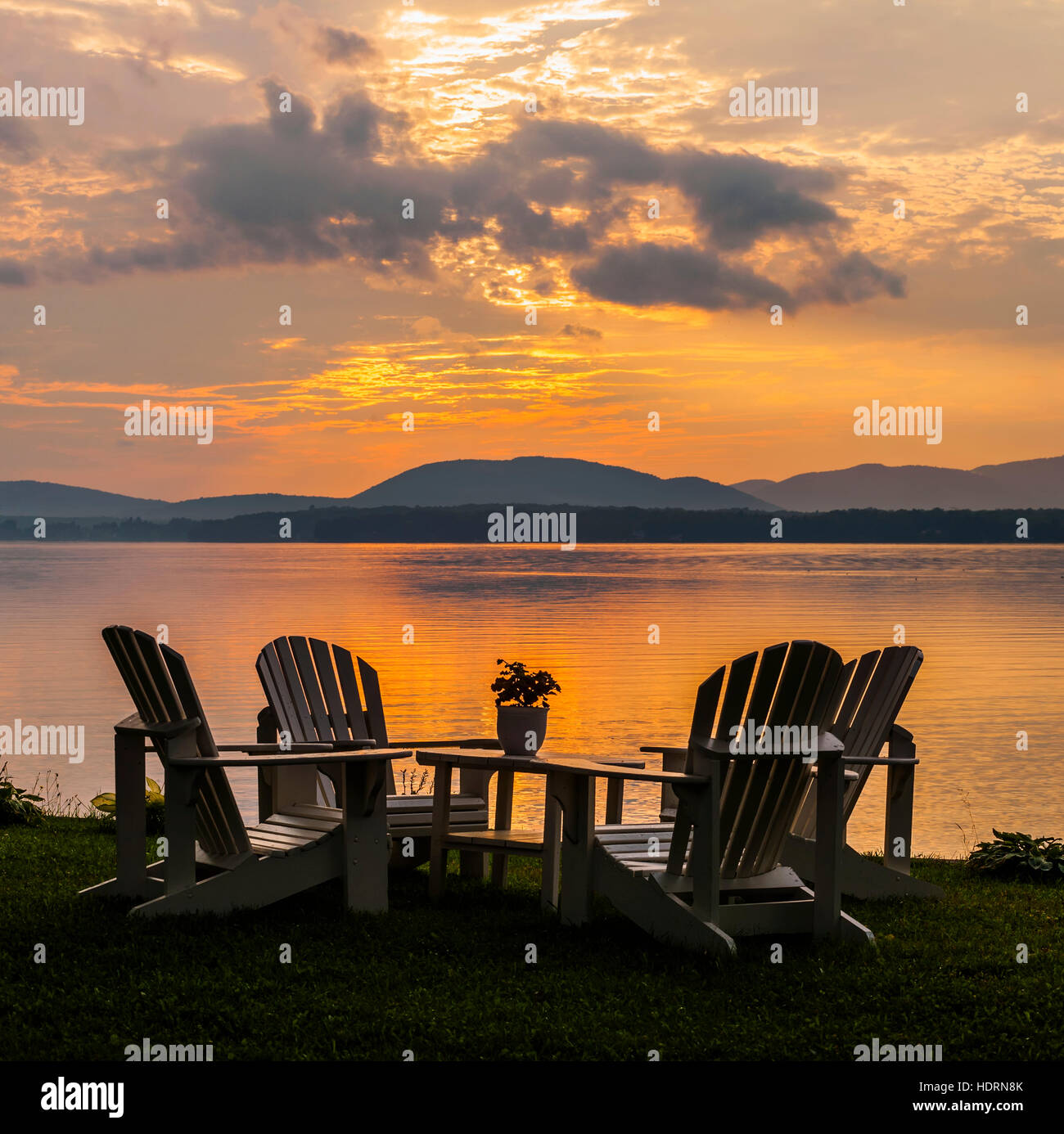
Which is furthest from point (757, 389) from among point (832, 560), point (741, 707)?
point (832, 560)

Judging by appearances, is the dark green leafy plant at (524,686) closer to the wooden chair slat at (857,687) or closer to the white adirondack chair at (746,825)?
the white adirondack chair at (746,825)

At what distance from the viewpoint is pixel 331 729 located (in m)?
6.34

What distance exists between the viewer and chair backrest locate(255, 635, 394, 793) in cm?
620

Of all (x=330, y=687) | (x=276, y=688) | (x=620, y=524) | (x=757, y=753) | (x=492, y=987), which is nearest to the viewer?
(x=492, y=987)

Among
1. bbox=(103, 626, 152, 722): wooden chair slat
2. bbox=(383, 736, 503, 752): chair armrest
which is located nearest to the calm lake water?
bbox=(383, 736, 503, 752): chair armrest

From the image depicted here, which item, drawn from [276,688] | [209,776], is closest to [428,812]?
[276,688]

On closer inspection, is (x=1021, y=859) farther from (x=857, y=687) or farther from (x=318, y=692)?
(x=318, y=692)

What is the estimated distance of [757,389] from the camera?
71.7 feet

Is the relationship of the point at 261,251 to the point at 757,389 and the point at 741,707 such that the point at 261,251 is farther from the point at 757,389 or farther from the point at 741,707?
the point at 741,707

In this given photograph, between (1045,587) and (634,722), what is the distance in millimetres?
34562

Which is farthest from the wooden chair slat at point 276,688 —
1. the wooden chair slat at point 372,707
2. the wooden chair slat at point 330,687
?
the wooden chair slat at point 372,707

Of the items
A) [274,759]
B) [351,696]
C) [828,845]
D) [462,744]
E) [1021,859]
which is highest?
[351,696]

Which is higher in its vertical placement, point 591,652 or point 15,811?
point 591,652

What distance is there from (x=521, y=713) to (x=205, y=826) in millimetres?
1565
